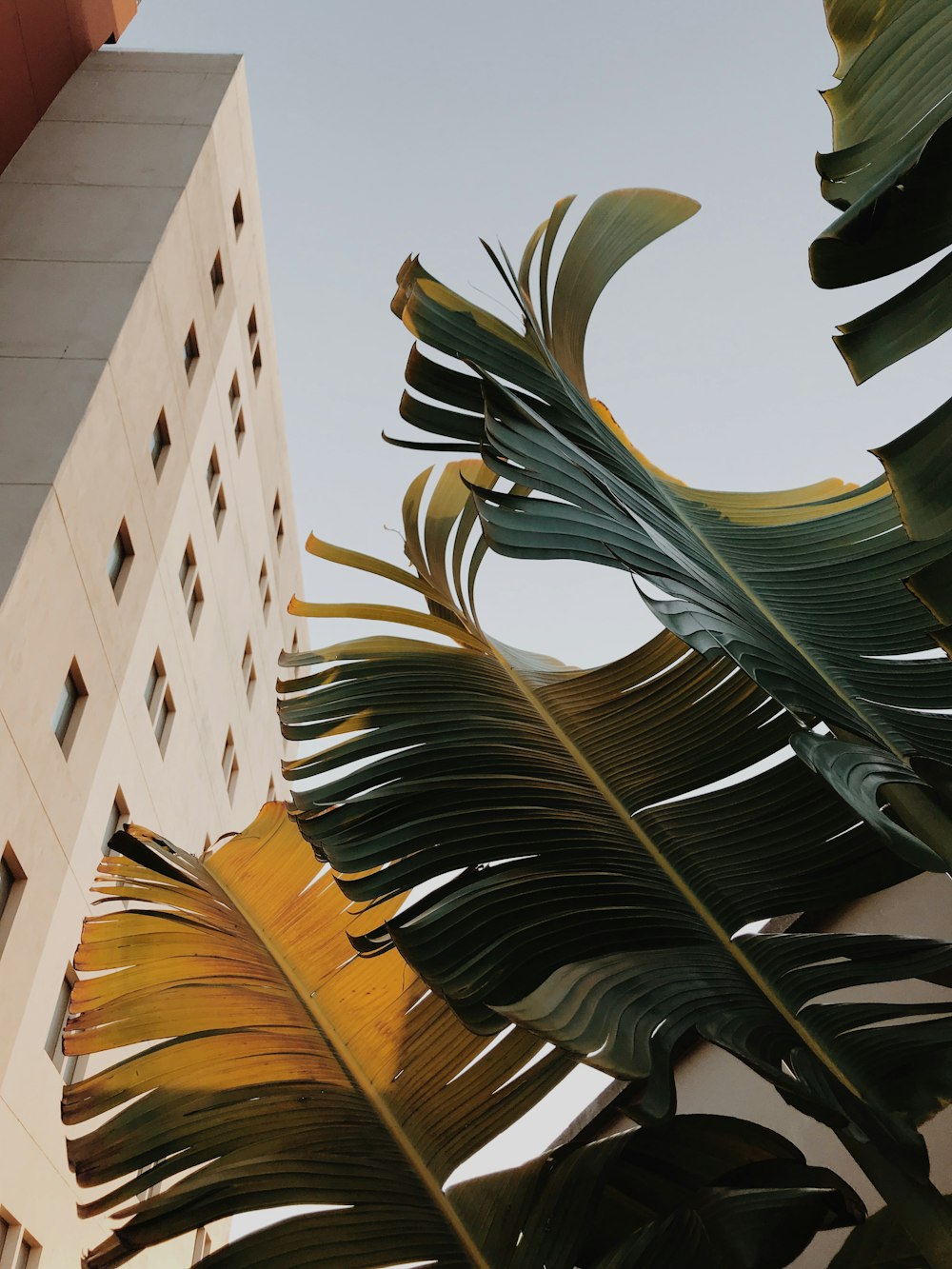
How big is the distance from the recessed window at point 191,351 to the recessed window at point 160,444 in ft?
4.97

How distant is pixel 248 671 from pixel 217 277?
24.5 ft

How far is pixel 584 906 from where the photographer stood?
222 cm

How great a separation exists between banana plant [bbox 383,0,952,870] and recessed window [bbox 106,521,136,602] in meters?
11.4

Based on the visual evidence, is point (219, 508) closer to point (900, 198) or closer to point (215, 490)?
point (215, 490)

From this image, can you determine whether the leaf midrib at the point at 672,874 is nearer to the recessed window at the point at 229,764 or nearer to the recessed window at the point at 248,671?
the recessed window at the point at 229,764

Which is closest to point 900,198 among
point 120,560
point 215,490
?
point 120,560

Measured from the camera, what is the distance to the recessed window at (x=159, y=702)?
49.1ft

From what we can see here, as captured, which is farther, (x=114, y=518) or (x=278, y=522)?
(x=278, y=522)

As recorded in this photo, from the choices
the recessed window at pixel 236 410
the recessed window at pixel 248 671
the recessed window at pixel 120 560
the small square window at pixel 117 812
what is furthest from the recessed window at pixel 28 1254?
the recessed window at pixel 236 410

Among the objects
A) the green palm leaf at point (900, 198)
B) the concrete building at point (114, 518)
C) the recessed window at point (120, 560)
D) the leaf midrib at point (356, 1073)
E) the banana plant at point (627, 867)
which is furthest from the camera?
the recessed window at point (120, 560)

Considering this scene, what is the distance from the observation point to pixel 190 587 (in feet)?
55.0

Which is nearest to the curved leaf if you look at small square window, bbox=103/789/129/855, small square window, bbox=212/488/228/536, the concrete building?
the concrete building

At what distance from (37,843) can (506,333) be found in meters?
10.3

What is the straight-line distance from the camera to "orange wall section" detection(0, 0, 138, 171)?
15.1 metres
